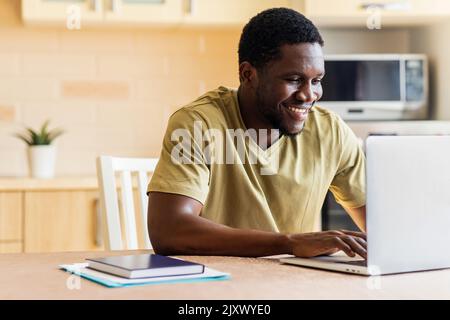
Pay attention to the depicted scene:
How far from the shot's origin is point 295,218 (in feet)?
6.22

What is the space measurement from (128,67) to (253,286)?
7.88 ft

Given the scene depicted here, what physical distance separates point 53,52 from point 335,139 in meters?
1.82

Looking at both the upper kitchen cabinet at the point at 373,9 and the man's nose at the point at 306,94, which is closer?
the man's nose at the point at 306,94

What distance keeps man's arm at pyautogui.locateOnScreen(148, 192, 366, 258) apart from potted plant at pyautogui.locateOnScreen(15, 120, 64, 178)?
5.09ft

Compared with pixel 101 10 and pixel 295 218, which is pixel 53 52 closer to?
pixel 101 10

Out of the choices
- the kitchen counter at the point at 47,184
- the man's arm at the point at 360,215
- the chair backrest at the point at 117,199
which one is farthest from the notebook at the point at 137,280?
the kitchen counter at the point at 47,184

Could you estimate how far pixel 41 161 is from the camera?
313 cm

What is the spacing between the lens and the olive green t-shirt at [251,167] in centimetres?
175

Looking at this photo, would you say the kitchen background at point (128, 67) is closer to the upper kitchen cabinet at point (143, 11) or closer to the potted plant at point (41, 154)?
the upper kitchen cabinet at point (143, 11)

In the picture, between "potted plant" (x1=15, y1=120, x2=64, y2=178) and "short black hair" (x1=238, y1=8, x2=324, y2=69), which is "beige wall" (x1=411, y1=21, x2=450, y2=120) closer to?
"short black hair" (x1=238, y1=8, x2=324, y2=69)

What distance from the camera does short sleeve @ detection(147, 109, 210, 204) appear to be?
5.47ft

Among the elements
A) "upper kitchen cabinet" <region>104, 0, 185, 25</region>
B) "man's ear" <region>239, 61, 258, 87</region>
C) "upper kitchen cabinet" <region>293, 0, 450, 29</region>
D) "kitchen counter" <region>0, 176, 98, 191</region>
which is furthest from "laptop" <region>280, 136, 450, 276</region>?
"upper kitchen cabinet" <region>104, 0, 185, 25</region>
